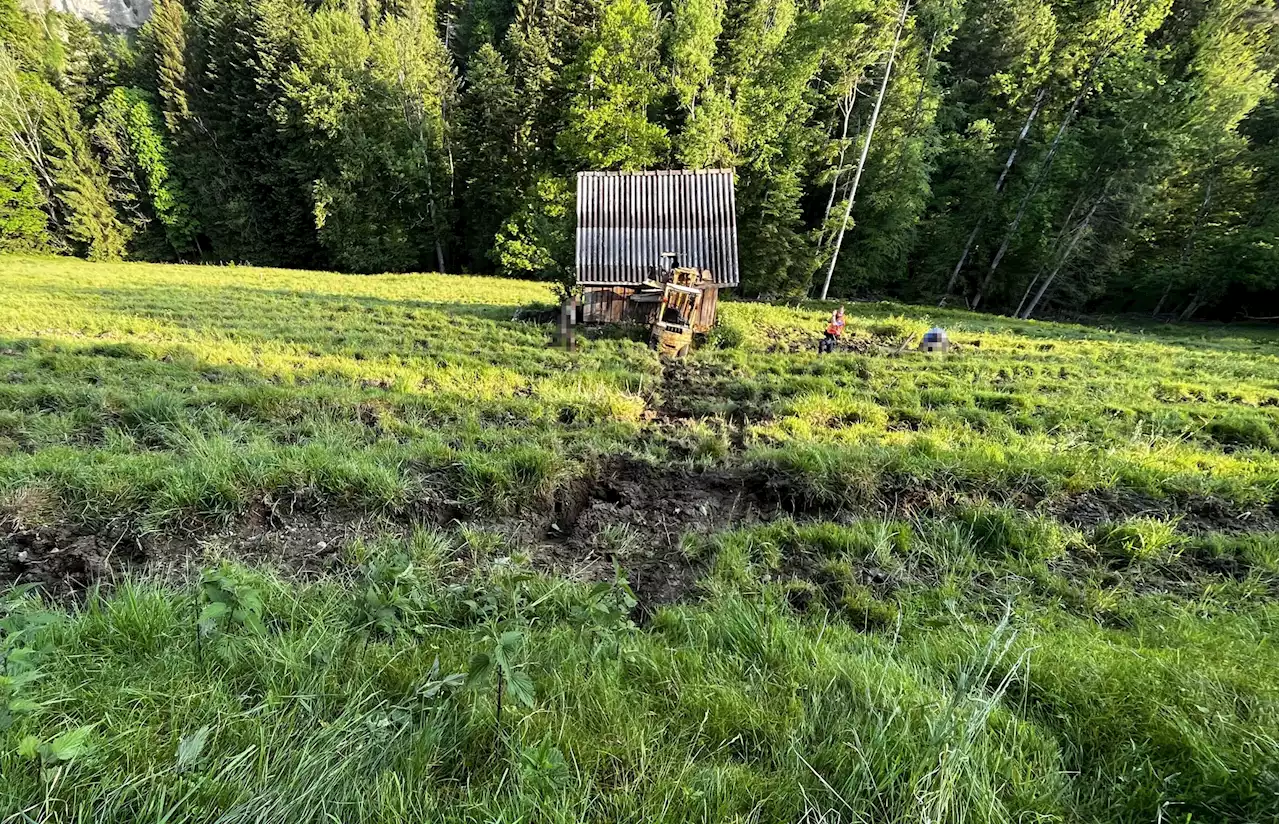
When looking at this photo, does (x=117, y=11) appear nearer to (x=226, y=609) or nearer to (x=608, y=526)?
(x=608, y=526)

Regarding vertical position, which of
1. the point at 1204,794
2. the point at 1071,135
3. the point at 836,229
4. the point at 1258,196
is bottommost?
the point at 1204,794

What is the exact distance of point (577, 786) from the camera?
1.69m

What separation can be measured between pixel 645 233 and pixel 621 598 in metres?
12.6

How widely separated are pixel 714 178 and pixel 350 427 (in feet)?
40.1

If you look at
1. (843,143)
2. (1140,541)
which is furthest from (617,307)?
(843,143)

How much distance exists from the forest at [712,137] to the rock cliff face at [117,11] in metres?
22.0

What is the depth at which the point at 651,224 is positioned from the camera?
1430 centimetres

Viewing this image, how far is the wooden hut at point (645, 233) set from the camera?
13508 mm

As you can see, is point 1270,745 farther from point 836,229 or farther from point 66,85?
point 66,85

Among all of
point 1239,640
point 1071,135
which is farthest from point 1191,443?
point 1071,135

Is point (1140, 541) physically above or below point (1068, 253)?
below

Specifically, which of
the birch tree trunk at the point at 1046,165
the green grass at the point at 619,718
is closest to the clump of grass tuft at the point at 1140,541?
the green grass at the point at 619,718

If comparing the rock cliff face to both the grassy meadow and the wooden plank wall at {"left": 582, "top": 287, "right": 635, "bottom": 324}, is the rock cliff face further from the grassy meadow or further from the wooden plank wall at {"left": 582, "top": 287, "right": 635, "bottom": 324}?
the grassy meadow

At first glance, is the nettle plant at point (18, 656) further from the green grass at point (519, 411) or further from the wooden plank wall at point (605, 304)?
the wooden plank wall at point (605, 304)
